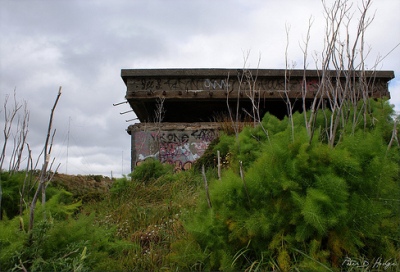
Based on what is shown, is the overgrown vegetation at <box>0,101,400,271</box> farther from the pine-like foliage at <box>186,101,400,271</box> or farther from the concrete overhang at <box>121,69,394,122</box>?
the concrete overhang at <box>121,69,394,122</box>

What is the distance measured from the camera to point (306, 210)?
9.45 ft

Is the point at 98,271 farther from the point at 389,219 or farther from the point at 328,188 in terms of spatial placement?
the point at 389,219

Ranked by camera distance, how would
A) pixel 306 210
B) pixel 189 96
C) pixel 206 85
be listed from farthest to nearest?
pixel 206 85 → pixel 189 96 → pixel 306 210

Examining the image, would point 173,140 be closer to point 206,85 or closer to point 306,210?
point 206,85

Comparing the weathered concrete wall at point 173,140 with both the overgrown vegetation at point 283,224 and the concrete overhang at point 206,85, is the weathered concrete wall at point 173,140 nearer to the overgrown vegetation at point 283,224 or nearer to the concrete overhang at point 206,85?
the concrete overhang at point 206,85

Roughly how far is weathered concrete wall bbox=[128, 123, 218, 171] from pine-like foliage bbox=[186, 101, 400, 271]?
31.8ft

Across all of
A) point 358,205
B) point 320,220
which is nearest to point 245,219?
point 320,220

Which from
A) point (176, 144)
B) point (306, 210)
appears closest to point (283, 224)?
point (306, 210)

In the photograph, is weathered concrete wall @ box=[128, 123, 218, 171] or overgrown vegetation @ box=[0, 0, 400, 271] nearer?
overgrown vegetation @ box=[0, 0, 400, 271]

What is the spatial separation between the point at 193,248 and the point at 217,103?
11.5 metres

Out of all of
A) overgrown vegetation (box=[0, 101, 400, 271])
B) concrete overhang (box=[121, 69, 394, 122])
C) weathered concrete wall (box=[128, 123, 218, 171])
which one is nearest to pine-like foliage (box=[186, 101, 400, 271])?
overgrown vegetation (box=[0, 101, 400, 271])

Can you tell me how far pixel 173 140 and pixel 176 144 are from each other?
0.17 m

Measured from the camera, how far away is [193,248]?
11.2 feet

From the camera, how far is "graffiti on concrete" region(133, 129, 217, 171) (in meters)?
13.0
